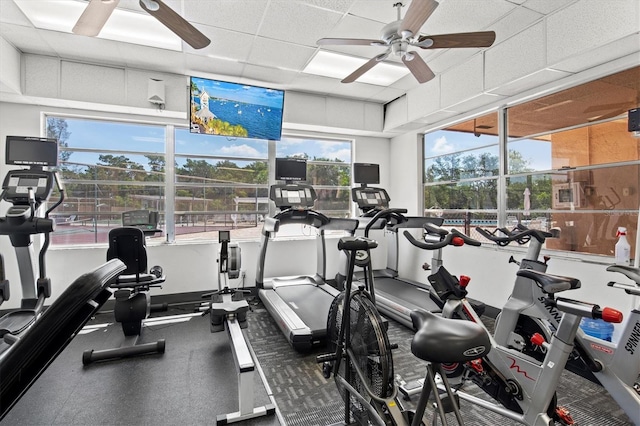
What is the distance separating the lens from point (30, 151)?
356cm

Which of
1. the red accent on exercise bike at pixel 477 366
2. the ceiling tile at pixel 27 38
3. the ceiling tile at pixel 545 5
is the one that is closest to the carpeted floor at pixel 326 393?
the red accent on exercise bike at pixel 477 366

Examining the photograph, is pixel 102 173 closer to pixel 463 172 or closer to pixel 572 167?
pixel 463 172

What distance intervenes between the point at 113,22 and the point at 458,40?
351cm

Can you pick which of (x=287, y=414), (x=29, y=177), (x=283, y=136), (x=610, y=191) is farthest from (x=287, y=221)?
(x=610, y=191)

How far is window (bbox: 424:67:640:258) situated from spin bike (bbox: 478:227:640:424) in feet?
4.21

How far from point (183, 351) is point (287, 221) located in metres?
2.03

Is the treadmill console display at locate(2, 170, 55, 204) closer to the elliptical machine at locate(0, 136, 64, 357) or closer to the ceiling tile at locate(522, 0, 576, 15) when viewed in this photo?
the elliptical machine at locate(0, 136, 64, 357)

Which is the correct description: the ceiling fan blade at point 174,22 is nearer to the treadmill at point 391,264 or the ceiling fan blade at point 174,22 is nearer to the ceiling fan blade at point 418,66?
the ceiling fan blade at point 418,66

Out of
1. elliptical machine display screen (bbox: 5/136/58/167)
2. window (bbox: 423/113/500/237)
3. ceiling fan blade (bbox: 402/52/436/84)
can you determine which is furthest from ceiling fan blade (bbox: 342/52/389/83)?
elliptical machine display screen (bbox: 5/136/58/167)

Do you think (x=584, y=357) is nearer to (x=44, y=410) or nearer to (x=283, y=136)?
(x=44, y=410)

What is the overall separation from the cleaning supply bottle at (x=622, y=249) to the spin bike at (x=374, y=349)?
254 centimetres

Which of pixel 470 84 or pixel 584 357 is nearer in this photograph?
pixel 584 357

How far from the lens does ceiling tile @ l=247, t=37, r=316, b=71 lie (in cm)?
381

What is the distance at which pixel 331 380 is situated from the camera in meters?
2.77
